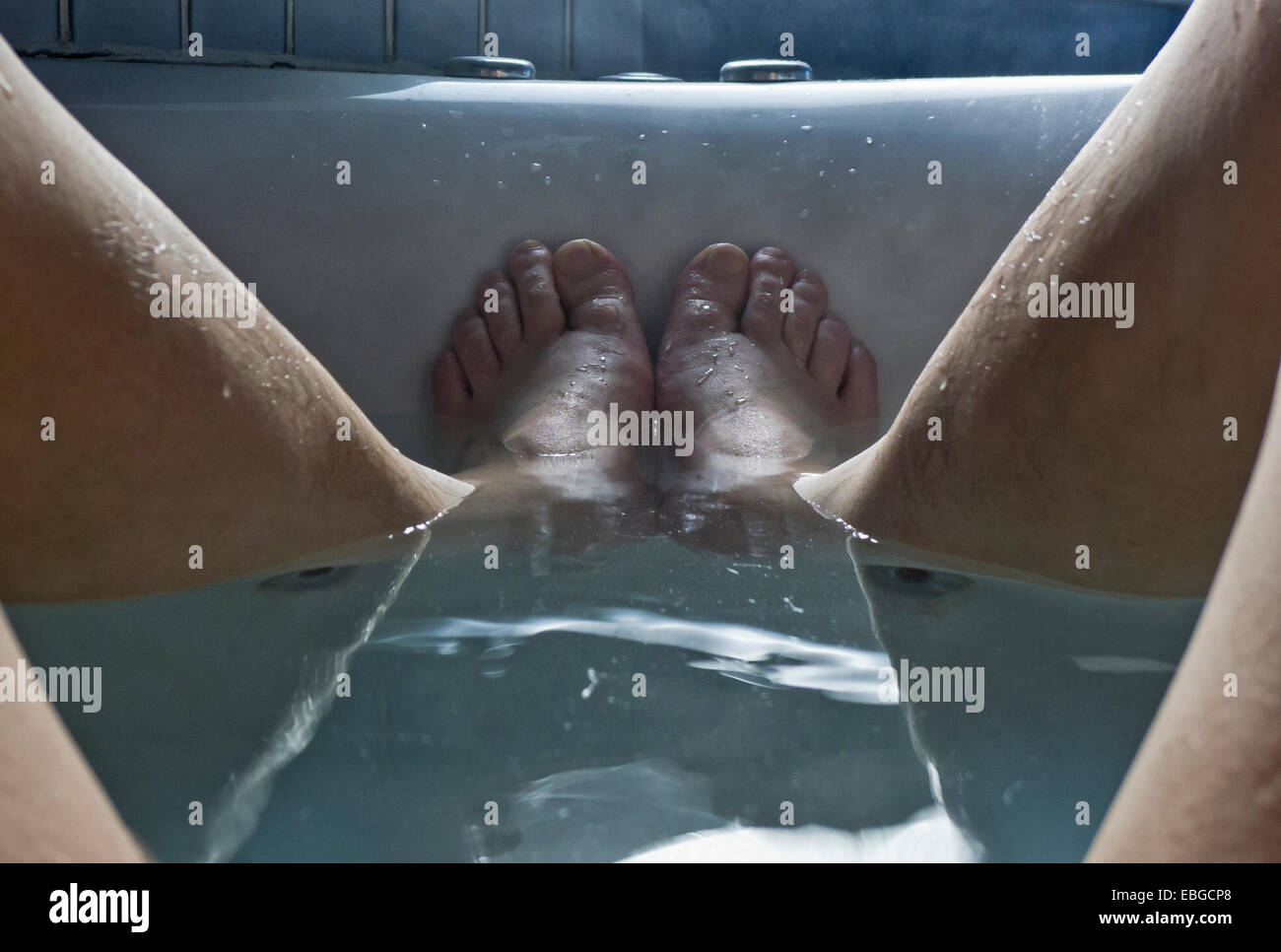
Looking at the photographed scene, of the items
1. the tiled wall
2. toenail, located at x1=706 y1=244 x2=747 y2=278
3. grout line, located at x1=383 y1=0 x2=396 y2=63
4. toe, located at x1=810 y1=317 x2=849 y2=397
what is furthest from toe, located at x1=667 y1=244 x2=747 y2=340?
the tiled wall

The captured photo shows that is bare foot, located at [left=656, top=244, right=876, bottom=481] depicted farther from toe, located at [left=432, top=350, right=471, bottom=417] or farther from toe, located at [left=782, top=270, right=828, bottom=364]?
toe, located at [left=432, top=350, right=471, bottom=417]

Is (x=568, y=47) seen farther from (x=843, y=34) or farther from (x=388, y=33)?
(x=843, y=34)

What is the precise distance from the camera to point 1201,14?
2.31ft

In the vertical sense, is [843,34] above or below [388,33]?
above

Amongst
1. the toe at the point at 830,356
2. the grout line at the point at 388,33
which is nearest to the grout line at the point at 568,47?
the grout line at the point at 388,33

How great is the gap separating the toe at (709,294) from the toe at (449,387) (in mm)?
322

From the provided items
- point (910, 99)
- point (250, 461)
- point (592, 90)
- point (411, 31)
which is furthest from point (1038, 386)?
point (411, 31)

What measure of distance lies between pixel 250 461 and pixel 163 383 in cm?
9

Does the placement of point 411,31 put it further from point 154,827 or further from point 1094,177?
point 154,827

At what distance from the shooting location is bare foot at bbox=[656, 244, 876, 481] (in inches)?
57.1

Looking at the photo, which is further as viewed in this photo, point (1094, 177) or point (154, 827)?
point (1094, 177)

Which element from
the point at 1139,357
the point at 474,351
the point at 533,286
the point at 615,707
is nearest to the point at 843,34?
the point at 533,286

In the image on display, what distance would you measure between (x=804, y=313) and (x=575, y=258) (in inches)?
14.2

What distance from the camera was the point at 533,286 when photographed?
1505 millimetres
